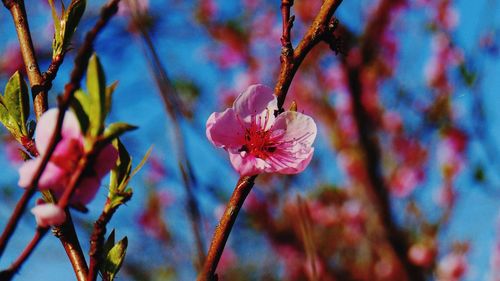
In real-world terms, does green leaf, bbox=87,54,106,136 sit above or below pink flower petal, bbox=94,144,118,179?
above

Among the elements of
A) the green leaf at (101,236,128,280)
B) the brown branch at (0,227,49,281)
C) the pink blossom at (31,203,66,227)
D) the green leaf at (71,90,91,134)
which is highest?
the green leaf at (71,90,91,134)

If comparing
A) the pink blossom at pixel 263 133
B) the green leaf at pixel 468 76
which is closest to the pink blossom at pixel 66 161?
the pink blossom at pixel 263 133

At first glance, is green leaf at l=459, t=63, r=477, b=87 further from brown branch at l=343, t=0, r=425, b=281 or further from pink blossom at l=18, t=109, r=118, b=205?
pink blossom at l=18, t=109, r=118, b=205

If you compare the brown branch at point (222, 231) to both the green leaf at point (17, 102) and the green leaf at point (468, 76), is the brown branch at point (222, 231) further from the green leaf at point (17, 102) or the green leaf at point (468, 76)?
the green leaf at point (468, 76)

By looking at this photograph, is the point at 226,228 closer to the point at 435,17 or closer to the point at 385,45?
the point at 435,17

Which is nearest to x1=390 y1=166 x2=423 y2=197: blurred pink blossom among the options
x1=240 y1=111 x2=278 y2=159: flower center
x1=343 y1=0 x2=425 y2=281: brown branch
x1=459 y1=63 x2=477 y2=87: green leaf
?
x1=343 y1=0 x2=425 y2=281: brown branch

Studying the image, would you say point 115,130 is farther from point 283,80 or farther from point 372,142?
point 372,142
